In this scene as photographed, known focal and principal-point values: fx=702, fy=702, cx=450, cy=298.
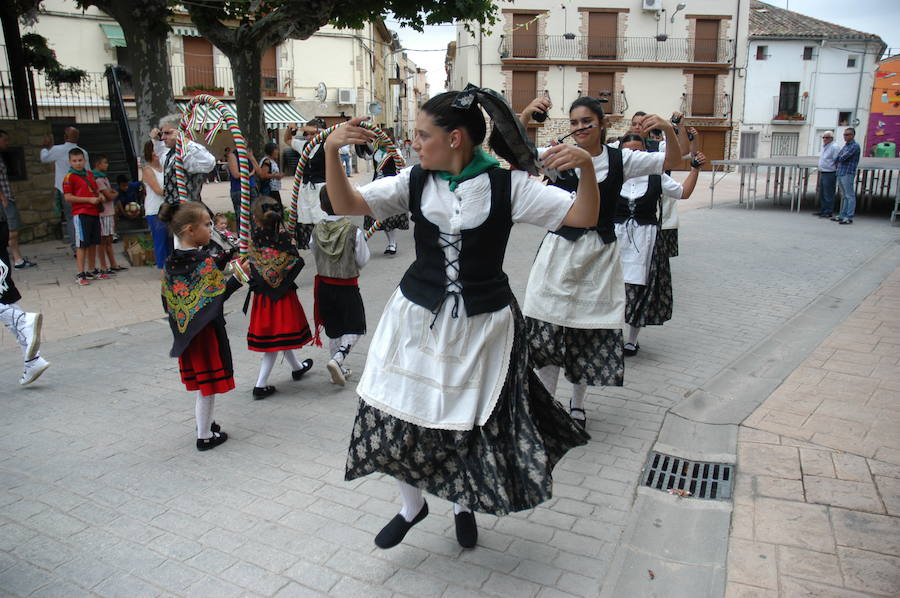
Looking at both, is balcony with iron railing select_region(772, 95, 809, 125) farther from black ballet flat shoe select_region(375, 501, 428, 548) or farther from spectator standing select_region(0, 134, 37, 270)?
black ballet flat shoe select_region(375, 501, 428, 548)

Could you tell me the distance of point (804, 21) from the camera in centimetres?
3984

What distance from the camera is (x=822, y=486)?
3.50 metres

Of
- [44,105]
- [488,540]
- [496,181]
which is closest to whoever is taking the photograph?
[496,181]

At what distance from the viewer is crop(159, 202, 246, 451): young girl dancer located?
3881 mm

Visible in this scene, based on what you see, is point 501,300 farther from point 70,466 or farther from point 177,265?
point 70,466

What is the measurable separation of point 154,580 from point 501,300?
69.4 inches

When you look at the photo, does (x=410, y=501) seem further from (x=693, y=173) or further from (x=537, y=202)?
(x=693, y=173)


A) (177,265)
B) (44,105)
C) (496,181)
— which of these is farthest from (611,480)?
(44,105)

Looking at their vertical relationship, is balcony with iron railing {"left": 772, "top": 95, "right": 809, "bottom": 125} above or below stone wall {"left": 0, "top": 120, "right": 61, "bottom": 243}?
Result: above

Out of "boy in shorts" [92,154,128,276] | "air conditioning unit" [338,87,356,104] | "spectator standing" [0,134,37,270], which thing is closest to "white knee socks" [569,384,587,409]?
"boy in shorts" [92,154,128,276]

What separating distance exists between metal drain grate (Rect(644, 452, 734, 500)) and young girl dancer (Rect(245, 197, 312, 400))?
2462 mm

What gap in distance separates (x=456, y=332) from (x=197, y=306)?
6.18 ft

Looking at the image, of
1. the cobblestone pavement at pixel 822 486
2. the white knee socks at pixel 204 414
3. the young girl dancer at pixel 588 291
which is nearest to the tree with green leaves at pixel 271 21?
the young girl dancer at pixel 588 291

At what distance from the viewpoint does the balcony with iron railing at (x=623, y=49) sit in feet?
120
